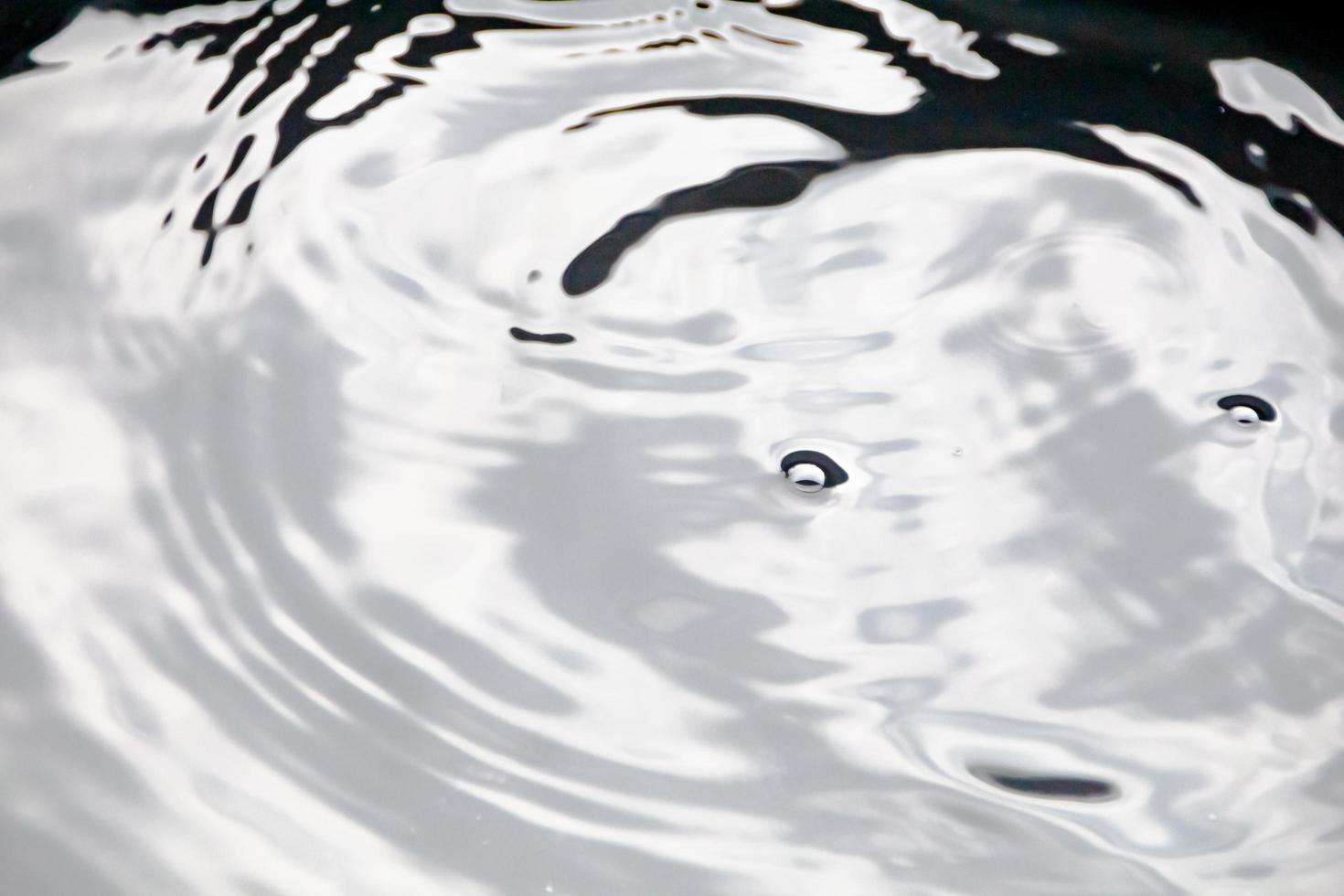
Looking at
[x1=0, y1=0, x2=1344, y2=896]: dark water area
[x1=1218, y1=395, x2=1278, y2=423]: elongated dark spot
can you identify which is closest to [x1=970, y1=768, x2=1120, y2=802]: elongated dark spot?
[x1=0, y1=0, x2=1344, y2=896]: dark water area

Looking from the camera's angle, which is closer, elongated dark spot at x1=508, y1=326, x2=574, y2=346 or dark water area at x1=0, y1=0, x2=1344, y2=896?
dark water area at x1=0, y1=0, x2=1344, y2=896

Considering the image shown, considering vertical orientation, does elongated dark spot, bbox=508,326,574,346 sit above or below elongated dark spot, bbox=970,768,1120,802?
above

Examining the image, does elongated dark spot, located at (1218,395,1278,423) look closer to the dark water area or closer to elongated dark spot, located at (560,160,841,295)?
the dark water area

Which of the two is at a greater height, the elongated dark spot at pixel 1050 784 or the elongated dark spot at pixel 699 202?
the elongated dark spot at pixel 699 202

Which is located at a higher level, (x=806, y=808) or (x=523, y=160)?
(x=523, y=160)

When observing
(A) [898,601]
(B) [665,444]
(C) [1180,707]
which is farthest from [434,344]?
(C) [1180,707]

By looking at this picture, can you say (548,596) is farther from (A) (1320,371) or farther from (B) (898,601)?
(A) (1320,371)

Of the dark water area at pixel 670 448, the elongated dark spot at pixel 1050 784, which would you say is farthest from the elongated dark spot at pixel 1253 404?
the elongated dark spot at pixel 1050 784

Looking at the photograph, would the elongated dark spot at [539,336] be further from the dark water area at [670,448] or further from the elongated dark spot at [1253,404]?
the elongated dark spot at [1253,404]
